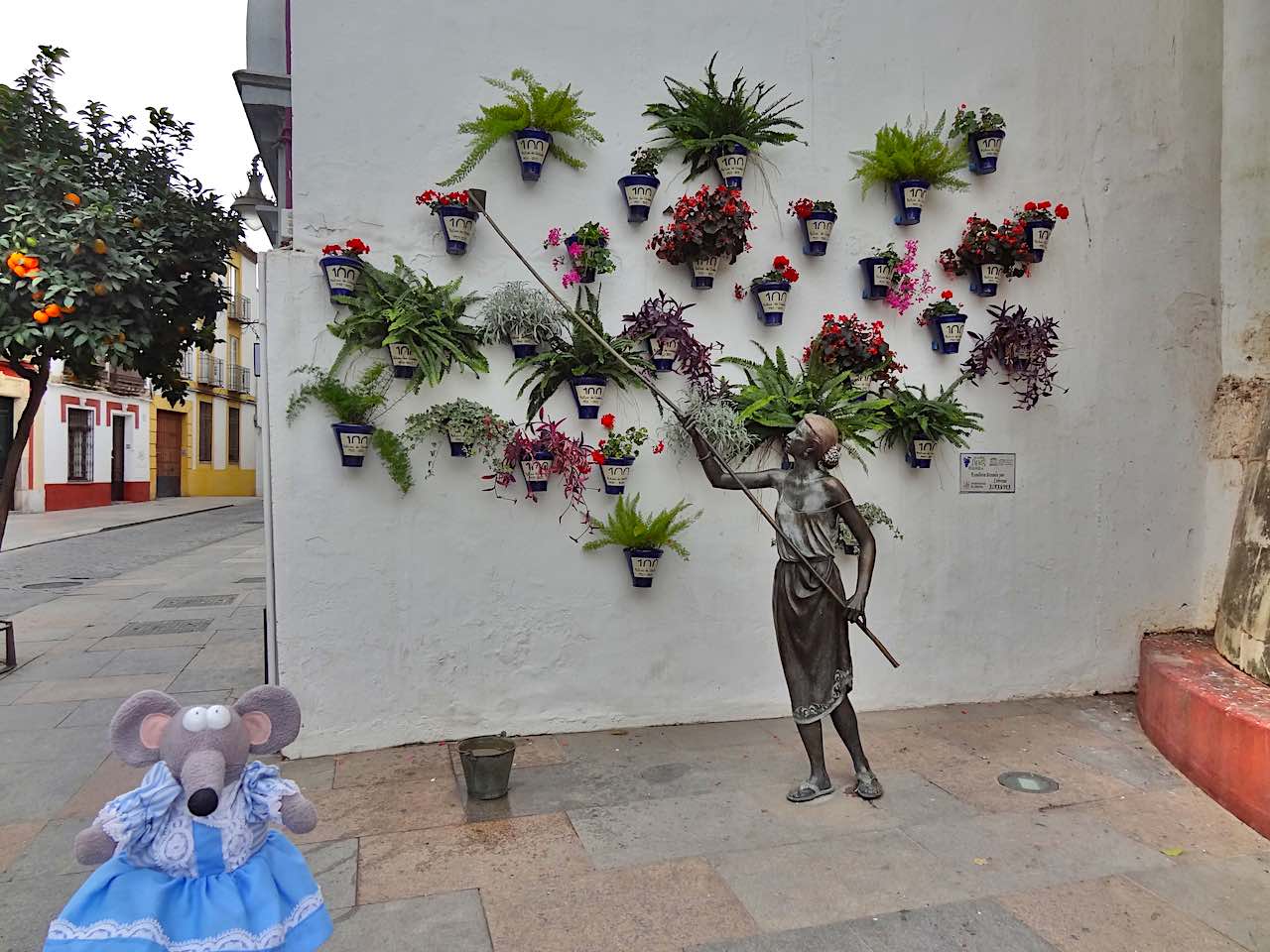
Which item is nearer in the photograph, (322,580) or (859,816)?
(859,816)

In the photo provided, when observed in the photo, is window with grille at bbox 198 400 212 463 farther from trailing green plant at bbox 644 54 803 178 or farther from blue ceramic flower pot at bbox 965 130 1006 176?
blue ceramic flower pot at bbox 965 130 1006 176

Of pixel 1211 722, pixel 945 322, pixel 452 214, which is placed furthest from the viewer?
pixel 945 322

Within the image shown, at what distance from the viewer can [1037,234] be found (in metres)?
6.06

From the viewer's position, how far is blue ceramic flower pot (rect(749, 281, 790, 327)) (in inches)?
217

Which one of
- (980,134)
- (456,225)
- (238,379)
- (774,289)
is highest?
(238,379)

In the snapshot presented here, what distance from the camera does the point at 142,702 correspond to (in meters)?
2.29

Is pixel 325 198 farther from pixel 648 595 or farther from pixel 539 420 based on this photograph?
pixel 648 595

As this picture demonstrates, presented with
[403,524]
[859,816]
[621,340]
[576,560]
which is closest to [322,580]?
[403,524]

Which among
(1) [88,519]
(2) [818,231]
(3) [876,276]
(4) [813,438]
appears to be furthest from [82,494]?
(4) [813,438]

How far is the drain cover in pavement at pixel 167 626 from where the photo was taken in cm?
840

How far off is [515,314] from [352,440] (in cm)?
126

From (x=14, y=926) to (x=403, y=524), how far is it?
2611 millimetres

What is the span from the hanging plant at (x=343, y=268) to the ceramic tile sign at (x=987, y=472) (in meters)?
4.46

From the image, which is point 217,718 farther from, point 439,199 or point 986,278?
point 986,278
